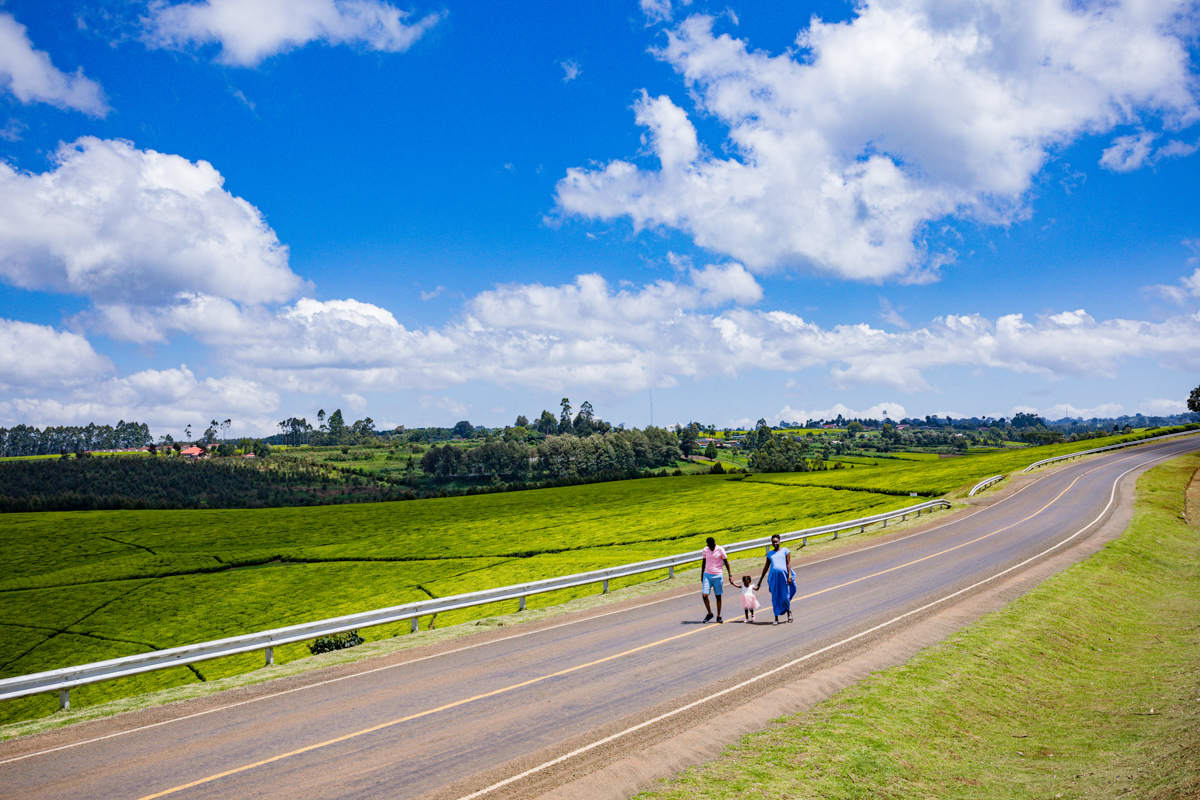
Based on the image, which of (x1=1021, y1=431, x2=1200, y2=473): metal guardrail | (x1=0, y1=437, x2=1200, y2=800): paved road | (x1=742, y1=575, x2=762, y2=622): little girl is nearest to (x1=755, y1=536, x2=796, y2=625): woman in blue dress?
(x1=742, y1=575, x2=762, y2=622): little girl

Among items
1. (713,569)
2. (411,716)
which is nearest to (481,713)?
(411,716)

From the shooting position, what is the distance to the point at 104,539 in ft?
233

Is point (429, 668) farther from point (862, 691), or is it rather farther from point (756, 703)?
point (862, 691)

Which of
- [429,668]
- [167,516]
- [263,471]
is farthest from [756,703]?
[263,471]

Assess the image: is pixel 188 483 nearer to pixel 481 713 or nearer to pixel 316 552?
pixel 316 552

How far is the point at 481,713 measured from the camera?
11.9m

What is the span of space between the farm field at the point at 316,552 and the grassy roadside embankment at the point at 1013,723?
898 inches

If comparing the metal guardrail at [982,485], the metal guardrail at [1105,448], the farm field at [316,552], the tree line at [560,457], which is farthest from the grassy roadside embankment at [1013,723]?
the tree line at [560,457]

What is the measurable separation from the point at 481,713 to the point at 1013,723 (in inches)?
421

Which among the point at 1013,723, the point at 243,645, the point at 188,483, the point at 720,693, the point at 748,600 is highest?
the point at 748,600

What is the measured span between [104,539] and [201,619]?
3882cm

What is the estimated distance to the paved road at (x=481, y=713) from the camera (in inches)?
370

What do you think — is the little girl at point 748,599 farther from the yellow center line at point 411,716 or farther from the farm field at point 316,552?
the farm field at point 316,552

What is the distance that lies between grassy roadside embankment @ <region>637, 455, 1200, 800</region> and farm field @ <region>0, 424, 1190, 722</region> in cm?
2280
